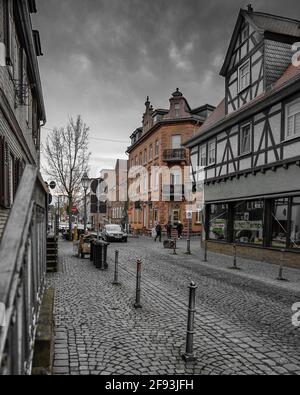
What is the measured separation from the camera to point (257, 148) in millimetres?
15562

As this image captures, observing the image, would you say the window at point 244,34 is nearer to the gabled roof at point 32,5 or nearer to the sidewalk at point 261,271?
the gabled roof at point 32,5

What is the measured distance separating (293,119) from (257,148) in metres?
2.40

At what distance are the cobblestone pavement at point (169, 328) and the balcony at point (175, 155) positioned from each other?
85.2 feet

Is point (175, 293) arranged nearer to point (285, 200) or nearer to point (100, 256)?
point (100, 256)

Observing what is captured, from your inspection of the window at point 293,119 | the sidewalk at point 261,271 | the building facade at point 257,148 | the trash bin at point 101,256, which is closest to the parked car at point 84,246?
the trash bin at point 101,256

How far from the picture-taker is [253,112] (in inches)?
613

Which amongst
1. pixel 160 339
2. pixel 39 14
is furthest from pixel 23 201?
pixel 39 14

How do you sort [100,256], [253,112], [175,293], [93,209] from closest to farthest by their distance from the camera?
[175,293]
[100,256]
[93,209]
[253,112]

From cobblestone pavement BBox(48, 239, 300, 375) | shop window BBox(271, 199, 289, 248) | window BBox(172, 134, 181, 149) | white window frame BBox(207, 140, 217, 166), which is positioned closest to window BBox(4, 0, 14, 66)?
cobblestone pavement BBox(48, 239, 300, 375)

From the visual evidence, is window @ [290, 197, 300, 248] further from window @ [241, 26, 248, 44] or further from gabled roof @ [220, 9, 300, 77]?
window @ [241, 26, 248, 44]

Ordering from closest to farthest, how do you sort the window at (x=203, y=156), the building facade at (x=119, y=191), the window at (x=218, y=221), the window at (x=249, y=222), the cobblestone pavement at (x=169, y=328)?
1. the cobblestone pavement at (x=169, y=328)
2. the window at (x=249, y=222)
3. the window at (x=218, y=221)
4. the window at (x=203, y=156)
5. the building facade at (x=119, y=191)

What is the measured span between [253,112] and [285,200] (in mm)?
4367

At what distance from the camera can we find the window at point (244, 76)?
1706 centimetres

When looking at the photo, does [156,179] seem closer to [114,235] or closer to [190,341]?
[114,235]
